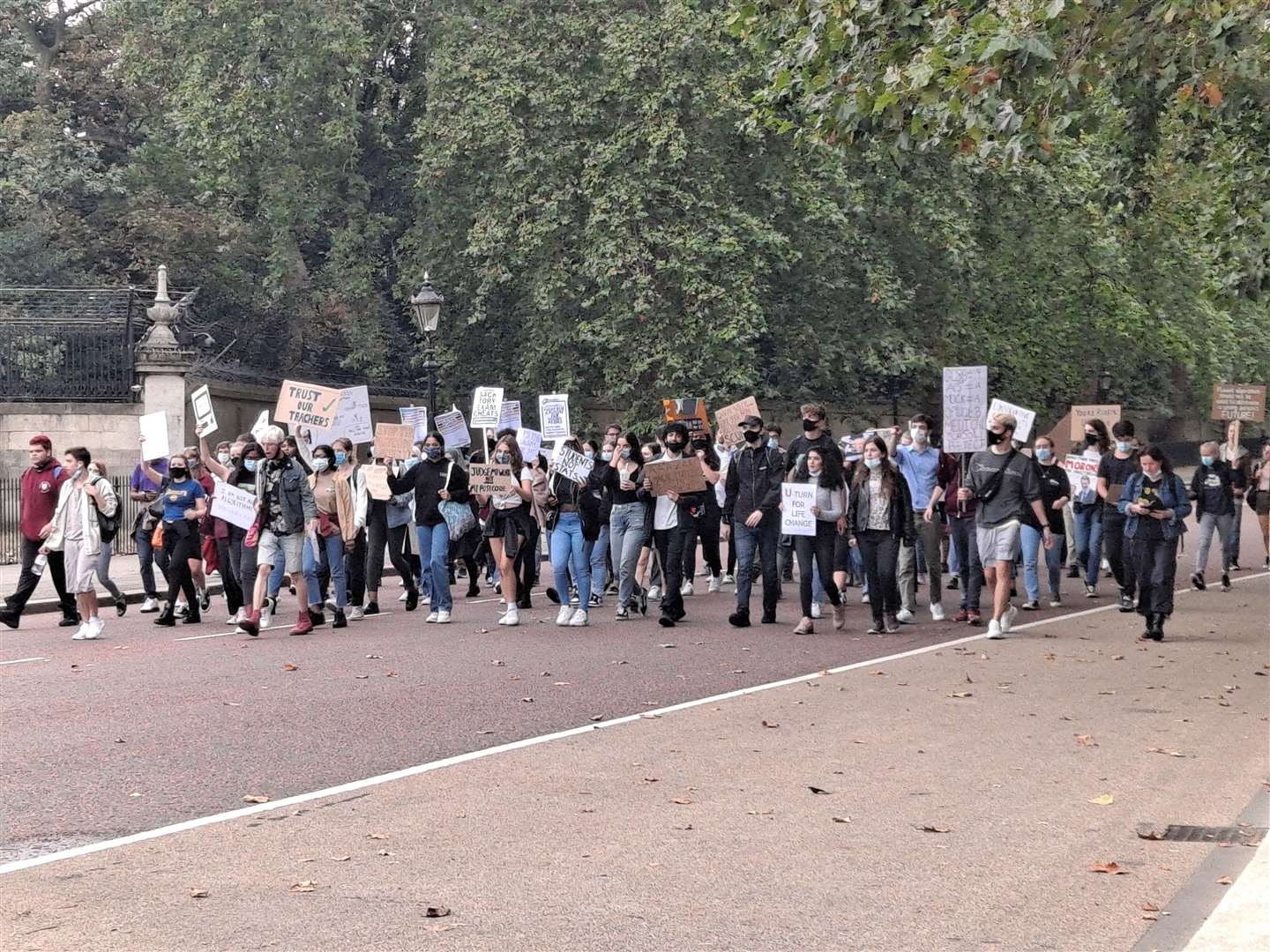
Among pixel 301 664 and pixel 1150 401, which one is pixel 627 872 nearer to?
pixel 301 664

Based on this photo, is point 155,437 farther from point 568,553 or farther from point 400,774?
point 400,774

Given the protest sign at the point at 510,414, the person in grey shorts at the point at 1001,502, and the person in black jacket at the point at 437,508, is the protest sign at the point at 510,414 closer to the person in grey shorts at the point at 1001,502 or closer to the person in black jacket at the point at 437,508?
the person in black jacket at the point at 437,508

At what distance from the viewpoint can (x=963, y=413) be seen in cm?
1694

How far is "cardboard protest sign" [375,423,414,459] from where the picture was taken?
65.7 feet

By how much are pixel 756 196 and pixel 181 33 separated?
501 inches

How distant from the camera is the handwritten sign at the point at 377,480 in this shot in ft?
55.1

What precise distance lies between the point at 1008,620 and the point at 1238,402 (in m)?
12.6

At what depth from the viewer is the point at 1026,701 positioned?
1065 centimetres

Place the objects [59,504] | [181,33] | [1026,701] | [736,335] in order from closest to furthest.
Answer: [1026,701] → [59,504] → [736,335] → [181,33]

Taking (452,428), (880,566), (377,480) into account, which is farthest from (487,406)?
(880,566)

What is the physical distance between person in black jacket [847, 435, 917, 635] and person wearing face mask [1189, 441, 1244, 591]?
6423mm

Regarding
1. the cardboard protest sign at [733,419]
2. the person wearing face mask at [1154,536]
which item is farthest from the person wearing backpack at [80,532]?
the person wearing face mask at [1154,536]

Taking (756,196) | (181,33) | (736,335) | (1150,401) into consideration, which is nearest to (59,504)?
(736,335)

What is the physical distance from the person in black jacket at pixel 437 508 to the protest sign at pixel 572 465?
104 cm
